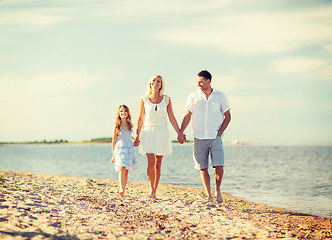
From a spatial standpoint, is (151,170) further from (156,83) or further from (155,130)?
(156,83)

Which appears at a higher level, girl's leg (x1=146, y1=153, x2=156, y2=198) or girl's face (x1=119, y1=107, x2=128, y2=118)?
girl's face (x1=119, y1=107, x2=128, y2=118)

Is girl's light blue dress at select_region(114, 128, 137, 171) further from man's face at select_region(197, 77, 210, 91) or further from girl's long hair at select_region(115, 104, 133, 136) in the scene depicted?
man's face at select_region(197, 77, 210, 91)

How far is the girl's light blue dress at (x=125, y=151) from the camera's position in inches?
280

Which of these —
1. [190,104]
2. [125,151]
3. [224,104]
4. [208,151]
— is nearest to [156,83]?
[190,104]

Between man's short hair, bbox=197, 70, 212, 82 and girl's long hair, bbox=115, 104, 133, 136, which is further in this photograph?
girl's long hair, bbox=115, 104, 133, 136

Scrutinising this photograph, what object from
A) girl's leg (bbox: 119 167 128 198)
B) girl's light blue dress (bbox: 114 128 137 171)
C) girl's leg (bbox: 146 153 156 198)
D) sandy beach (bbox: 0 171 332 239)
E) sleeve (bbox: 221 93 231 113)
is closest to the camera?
sandy beach (bbox: 0 171 332 239)

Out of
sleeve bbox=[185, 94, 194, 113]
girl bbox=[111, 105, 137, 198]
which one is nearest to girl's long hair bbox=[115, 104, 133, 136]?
girl bbox=[111, 105, 137, 198]

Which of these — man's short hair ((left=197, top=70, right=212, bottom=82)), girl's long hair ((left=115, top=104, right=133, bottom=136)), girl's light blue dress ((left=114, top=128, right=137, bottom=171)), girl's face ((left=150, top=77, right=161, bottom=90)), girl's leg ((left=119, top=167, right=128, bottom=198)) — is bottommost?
girl's leg ((left=119, top=167, right=128, bottom=198))

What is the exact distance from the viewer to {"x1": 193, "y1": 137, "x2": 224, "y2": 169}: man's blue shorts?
259 inches

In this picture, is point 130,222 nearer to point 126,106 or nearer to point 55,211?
point 55,211

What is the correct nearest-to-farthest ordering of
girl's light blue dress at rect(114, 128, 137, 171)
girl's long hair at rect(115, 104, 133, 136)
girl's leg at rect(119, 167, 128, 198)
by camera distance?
girl's leg at rect(119, 167, 128, 198) → girl's light blue dress at rect(114, 128, 137, 171) → girl's long hair at rect(115, 104, 133, 136)

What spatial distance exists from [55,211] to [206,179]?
2773 mm

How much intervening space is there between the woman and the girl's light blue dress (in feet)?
0.88

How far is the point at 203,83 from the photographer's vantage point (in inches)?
261
